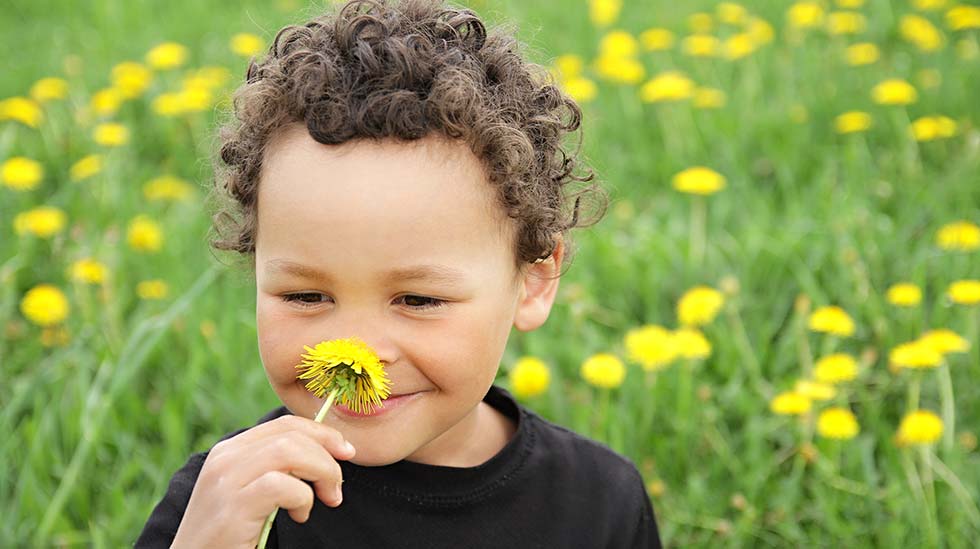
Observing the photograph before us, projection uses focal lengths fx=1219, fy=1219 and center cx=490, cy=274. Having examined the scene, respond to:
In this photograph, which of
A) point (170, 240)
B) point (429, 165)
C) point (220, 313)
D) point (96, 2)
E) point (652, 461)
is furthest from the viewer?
point (96, 2)

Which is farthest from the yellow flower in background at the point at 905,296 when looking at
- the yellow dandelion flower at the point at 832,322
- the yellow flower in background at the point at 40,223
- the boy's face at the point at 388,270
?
the yellow flower in background at the point at 40,223

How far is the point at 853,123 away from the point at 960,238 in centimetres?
59

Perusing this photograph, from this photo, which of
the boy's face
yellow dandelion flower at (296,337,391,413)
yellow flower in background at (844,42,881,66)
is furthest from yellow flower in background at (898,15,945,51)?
yellow dandelion flower at (296,337,391,413)

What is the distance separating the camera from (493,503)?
4.23ft

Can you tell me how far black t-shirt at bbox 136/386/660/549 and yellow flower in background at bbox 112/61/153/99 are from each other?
189 cm

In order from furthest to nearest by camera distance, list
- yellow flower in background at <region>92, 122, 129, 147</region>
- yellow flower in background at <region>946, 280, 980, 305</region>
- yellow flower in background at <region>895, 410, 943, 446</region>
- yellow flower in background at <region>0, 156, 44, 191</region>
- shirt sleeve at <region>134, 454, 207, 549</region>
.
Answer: yellow flower in background at <region>92, 122, 129, 147</region>, yellow flower in background at <region>0, 156, 44, 191</region>, yellow flower in background at <region>946, 280, 980, 305</region>, yellow flower in background at <region>895, 410, 943, 446</region>, shirt sleeve at <region>134, 454, 207, 549</region>

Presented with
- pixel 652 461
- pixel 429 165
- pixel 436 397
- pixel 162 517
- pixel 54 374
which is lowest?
pixel 652 461

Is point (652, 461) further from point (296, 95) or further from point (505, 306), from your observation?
point (296, 95)

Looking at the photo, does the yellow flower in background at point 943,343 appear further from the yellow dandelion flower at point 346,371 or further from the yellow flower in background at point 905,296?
the yellow dandelion flower at point 346,371

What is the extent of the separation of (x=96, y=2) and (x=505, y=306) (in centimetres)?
321

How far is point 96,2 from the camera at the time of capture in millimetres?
3982

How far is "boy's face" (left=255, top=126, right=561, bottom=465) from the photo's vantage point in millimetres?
1057

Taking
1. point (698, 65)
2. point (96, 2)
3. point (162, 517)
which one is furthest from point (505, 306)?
point (96, 2)

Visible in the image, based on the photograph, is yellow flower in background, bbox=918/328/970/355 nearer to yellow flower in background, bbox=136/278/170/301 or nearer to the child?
the child
